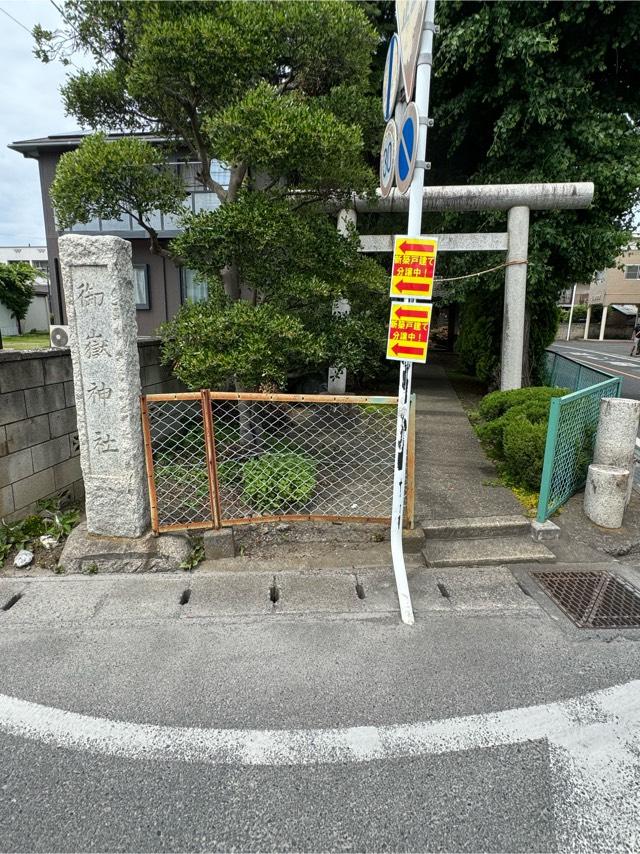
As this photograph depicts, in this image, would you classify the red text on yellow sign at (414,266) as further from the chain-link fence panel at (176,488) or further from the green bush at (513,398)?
the green bush at (513,398)

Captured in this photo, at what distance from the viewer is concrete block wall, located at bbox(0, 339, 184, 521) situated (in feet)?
12.6

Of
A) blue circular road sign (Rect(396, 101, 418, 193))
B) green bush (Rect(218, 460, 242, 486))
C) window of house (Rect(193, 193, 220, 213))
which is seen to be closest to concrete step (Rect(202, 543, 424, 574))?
green bush (Rect(218, 460, 242, 486))

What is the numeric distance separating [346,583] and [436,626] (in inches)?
28.0

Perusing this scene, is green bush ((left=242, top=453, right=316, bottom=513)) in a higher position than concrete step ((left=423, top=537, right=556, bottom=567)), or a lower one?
higher

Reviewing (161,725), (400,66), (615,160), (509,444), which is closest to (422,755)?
(161,725)

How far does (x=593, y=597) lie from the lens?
10.8ft

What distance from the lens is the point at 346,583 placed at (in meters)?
3.40

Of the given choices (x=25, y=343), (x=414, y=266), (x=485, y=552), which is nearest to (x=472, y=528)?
(x=485, y=552)

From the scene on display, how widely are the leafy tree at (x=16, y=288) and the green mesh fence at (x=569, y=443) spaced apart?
81.4 feet

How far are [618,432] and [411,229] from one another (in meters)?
2.90

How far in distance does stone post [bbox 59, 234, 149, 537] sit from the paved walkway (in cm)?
239

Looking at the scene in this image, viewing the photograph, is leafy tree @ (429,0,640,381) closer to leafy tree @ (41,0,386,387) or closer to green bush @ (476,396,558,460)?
leafy tree @ (41,0,386,387)

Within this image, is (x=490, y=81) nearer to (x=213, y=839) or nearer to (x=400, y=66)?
(x=400, y=66)

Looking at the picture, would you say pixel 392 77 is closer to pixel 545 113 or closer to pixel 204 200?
pixel 545 113
